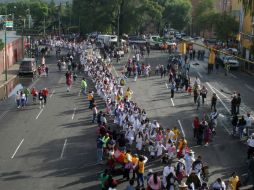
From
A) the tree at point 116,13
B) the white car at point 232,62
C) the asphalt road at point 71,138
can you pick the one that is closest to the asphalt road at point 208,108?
the asphalt road at point 71,138

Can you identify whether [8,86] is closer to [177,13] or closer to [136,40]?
[136,40]

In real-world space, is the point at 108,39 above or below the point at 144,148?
above

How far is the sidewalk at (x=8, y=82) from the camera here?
39875mm

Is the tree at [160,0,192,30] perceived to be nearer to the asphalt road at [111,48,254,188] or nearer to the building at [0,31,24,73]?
the building at [0,31,24,73]

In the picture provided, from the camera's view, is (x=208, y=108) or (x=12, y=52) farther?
(x=12, y=52)

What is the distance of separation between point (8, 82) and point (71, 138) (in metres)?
21.6

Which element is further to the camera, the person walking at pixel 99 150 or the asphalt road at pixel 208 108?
the asphalt road at pixel 208 108

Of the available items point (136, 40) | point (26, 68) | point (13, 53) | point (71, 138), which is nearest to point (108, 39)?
point (136, 40)

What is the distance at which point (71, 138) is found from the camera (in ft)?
83.4

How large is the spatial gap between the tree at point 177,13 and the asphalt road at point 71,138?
59.3 m

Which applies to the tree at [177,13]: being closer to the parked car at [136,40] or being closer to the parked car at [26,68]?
the parked car at [136,40]

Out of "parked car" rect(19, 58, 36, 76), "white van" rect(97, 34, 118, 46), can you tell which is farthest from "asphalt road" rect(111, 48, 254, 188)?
Answer: "white van" rect(97, 34, 118, 46)

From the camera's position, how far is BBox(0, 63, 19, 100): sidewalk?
39875 mm

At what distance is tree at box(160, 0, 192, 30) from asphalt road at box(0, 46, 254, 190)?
59.3 m
